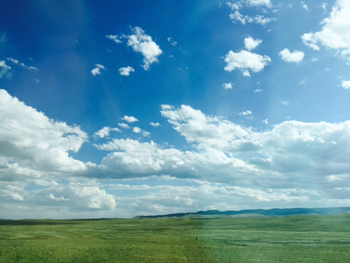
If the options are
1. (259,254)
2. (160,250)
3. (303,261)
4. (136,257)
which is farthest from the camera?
(160,250)

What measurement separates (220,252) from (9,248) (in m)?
34.7

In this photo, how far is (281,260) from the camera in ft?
135

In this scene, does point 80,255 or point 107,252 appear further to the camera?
point 107,252

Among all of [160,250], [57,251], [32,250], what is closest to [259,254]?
[160,250]

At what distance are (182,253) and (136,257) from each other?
764 centimetres

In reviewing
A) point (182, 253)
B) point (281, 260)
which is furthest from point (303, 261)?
point (182, 253)

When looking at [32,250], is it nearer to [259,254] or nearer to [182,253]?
[182,253]

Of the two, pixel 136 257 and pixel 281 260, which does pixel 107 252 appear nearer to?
pixel 136 257

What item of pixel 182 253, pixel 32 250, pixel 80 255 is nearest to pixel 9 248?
pixel 32 250

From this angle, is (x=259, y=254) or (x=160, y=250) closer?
(x=259, y=254)

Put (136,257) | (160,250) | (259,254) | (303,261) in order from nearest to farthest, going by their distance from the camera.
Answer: (303,261) < (136,257) < (259,254) < (160,250)

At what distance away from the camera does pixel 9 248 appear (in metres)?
49.9

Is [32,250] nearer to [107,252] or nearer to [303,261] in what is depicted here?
[107,252]

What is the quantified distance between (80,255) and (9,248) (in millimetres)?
14485
